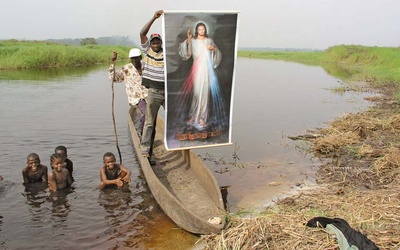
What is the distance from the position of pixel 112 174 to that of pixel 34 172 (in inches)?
46.0

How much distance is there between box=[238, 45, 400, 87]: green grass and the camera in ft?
78.0

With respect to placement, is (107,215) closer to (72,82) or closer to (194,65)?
(194,65)

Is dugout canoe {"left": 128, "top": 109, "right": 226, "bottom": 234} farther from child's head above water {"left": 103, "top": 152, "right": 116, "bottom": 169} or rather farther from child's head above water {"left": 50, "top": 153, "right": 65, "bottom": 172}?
child's head above water {"left": 50, "top": 153, "right": 65, "bottom": 172}

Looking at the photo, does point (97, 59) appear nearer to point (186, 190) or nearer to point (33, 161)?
point (33, 161)

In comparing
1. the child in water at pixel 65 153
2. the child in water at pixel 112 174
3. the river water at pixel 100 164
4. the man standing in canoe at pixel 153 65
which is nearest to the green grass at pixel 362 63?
the river water at pixel 100 164

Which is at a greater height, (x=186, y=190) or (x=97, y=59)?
(x=186, y=190)

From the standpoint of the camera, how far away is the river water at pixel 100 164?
458 centimetres

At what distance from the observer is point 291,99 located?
1605cm

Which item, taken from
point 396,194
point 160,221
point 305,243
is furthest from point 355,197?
point 160,221

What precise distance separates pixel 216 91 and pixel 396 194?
103 inches

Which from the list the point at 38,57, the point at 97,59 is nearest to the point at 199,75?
the point at 38,57

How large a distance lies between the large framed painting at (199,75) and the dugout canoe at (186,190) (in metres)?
0.51

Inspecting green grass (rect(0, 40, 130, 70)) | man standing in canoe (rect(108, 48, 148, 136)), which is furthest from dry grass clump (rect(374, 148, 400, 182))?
green grass (rect(0, 40, 130, 70))

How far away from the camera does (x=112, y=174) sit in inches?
231
